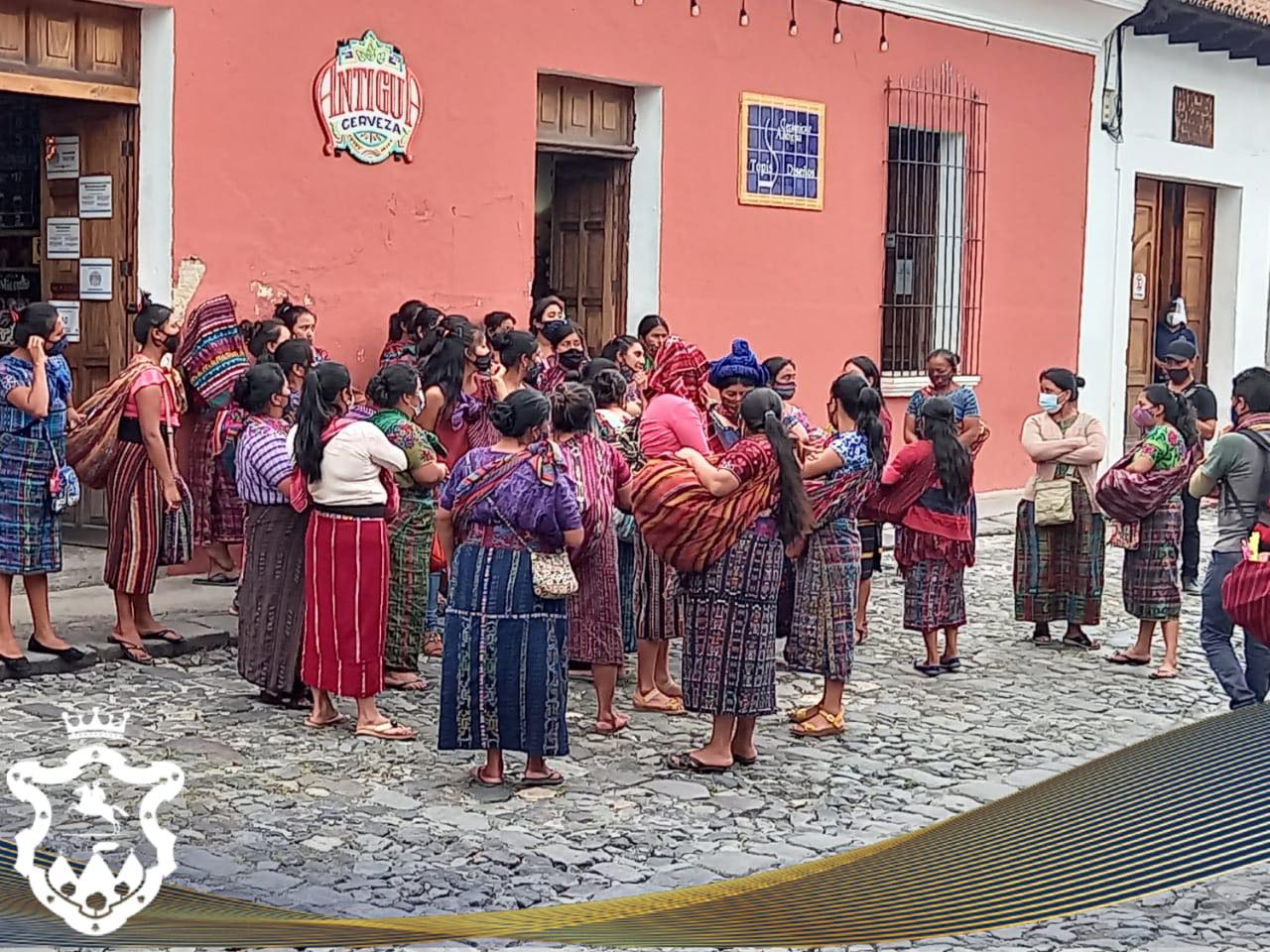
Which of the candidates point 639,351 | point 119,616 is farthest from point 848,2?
point 119,616

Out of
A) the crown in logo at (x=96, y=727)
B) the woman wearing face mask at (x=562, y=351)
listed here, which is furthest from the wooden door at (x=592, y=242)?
the crown in logo at (x=96, y=727)

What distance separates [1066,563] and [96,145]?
18.7ft

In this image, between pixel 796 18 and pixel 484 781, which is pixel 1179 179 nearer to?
pixel 796 18

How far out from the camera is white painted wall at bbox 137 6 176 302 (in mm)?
9367

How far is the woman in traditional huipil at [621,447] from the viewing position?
24.6 ft

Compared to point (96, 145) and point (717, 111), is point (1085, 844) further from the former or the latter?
point (717, 111)

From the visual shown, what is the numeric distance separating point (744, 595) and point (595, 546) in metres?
0.80

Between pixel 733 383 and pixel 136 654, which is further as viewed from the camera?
pixel 136 654

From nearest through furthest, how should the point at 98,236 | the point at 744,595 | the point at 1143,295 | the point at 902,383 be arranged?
the point at 744,595, the point at 98,236, the point at 902,383, the point at 1143,295

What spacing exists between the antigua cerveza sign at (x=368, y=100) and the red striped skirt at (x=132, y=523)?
276 centimetres

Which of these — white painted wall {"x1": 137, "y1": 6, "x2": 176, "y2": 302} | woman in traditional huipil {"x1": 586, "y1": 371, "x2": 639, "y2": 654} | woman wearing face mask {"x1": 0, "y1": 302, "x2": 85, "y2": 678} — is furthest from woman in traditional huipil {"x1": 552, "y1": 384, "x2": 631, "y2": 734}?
A: white painted wall {"x1": 137, "y1": 6, "x2": 176, "y2": 302}

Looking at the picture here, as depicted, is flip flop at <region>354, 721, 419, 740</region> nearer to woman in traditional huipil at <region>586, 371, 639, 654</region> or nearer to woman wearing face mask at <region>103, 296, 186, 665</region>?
woman in traditional huipil at <region>586, 371, 639, 654</region>

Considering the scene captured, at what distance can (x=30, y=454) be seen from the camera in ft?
25.1

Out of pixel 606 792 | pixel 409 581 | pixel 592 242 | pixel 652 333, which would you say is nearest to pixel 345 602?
pixel 409 581
